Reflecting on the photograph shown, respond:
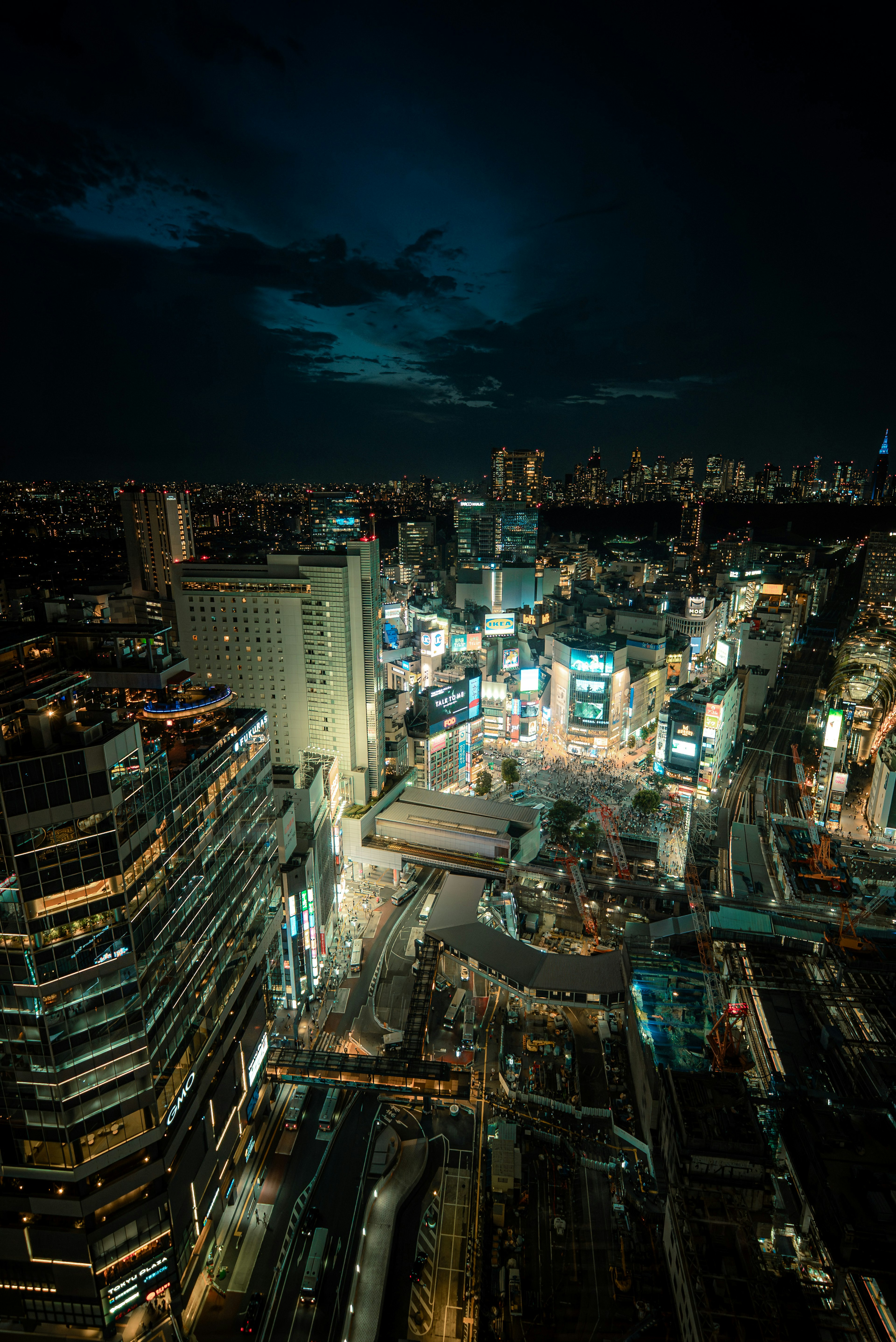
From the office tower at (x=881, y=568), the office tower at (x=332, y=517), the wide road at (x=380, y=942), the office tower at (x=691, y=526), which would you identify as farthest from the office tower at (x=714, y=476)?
the wide road at (x=380, y=942)

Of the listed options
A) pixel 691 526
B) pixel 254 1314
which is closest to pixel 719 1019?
pixel 254 1314

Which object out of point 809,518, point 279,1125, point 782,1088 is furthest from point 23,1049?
point 809,518

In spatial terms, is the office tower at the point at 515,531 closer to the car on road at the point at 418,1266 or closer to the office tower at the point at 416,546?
the office tower at the point at 416,546

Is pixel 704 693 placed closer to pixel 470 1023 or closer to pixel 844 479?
pixel 470 1023

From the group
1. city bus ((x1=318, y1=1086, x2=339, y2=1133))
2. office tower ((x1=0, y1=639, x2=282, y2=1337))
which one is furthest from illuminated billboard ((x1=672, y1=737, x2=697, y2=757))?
office tower ((x1=0, y1=639, x2=282, y2=1337))

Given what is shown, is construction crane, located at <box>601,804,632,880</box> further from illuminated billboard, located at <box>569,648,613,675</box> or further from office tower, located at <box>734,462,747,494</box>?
office tower, located at <box>734,462,747,494</box>

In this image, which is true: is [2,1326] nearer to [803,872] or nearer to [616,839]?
[616,839]
